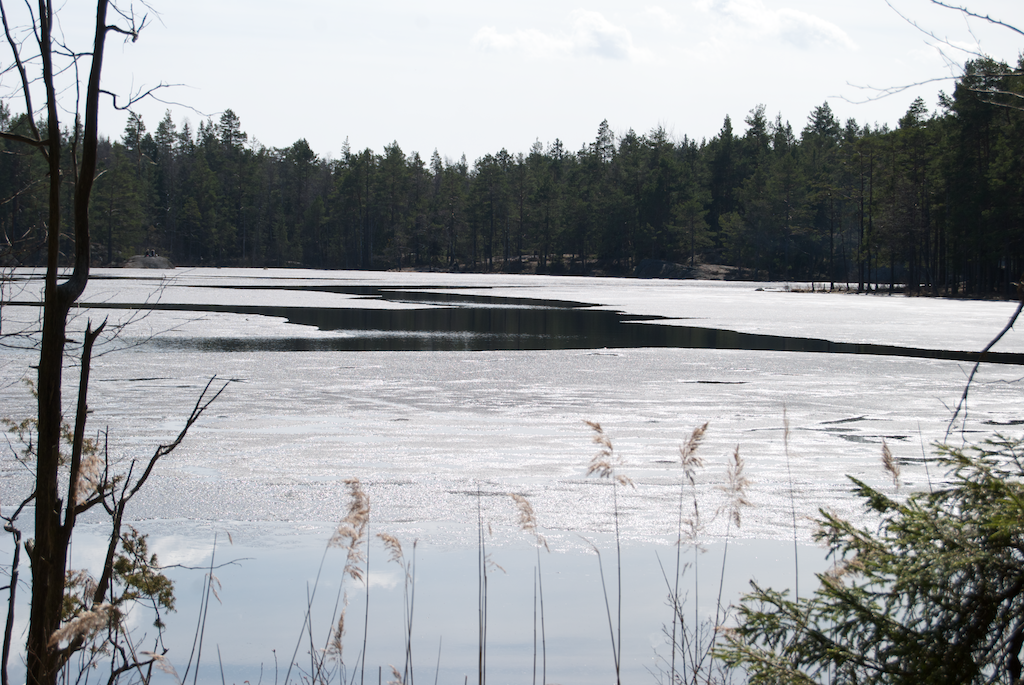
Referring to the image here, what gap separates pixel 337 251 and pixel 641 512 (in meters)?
129

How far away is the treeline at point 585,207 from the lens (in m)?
73.8

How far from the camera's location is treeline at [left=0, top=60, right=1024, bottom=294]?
73.8m

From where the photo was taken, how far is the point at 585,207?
4557 inches

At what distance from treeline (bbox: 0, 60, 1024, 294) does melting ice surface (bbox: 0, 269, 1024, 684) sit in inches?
2005

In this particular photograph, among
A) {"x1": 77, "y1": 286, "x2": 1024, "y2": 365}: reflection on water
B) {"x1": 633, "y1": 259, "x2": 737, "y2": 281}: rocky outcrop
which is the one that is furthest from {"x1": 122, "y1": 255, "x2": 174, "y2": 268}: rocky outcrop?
{"x1": 77, "y1": 286, "x2": 1024, "y2": 365}: reflection on water

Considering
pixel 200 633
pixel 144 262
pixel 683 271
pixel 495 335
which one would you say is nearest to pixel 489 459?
pixel 200 633

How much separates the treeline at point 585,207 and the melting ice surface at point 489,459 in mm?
50919

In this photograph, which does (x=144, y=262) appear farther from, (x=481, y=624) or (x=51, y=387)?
(x=51, y=387)

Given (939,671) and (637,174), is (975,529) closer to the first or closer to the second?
(939,671)

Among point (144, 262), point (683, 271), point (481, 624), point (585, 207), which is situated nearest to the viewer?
point (481, 624)

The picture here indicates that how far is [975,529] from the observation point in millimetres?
3084

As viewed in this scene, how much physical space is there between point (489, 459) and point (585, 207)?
107 meters

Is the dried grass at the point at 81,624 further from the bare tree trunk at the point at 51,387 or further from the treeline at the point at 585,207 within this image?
the treeline at the point at 585,207

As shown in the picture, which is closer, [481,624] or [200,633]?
[481,624]
